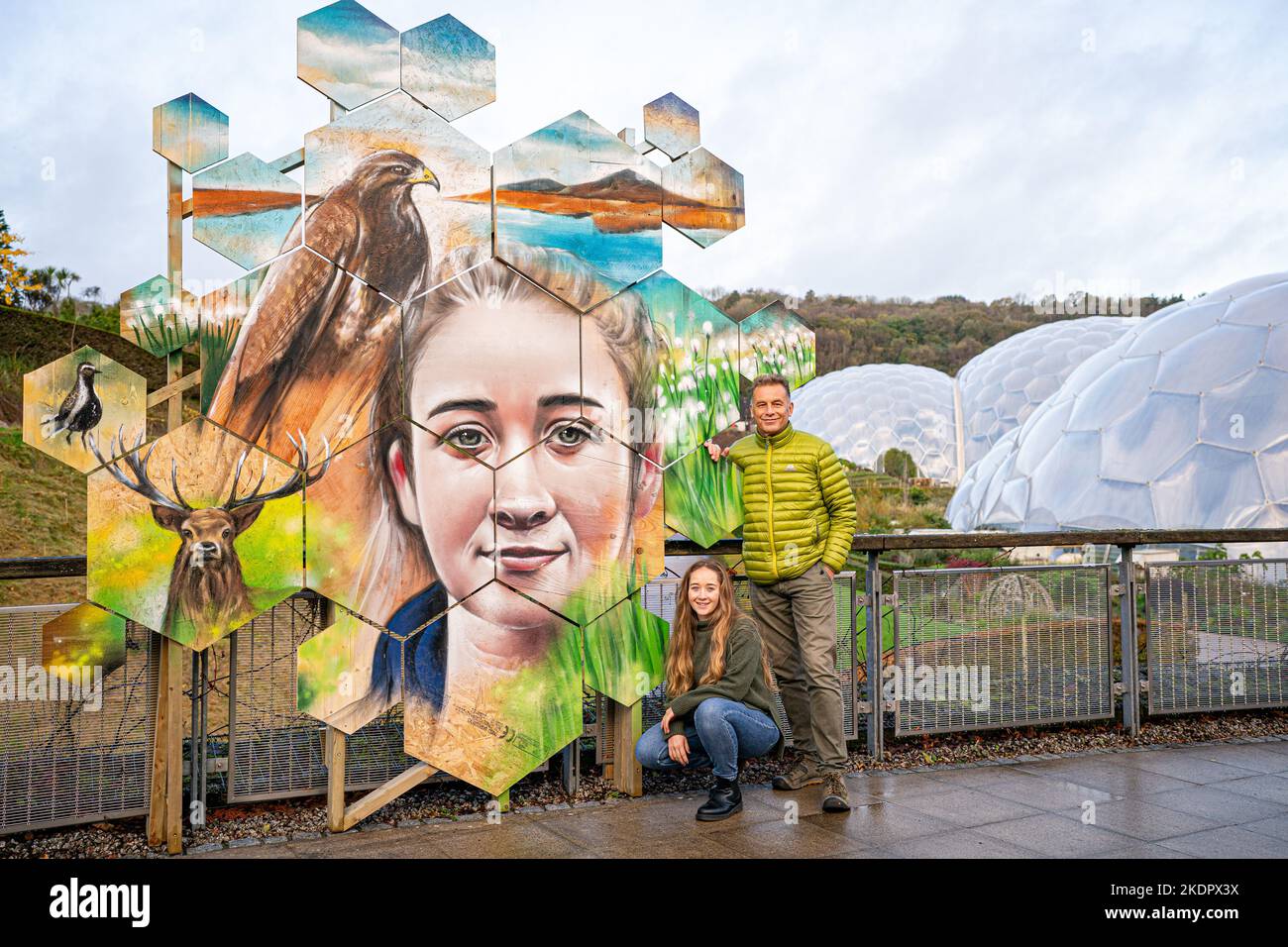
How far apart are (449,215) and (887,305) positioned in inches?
3377

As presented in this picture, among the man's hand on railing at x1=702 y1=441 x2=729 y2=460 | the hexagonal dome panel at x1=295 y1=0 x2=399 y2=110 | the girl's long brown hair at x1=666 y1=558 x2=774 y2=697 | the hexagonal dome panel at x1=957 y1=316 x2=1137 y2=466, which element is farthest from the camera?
the hexagonal dome panel at x1=957 y1=316 x2=1137 y2=466

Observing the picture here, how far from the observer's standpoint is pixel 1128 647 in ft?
21.4

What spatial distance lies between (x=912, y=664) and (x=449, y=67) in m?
3.87

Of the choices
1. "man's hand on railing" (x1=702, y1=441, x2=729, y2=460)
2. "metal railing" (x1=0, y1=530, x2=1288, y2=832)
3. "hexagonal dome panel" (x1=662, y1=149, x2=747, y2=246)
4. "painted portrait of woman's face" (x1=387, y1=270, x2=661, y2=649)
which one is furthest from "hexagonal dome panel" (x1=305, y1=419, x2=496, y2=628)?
"hexagonal dome panel" (x1=662, y1=149, x2=747, y2=246)

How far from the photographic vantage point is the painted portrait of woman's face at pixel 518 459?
4.68 metres

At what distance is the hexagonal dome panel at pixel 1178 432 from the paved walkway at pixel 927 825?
772 centimetres

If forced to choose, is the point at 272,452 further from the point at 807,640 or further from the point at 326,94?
the point at 807,640

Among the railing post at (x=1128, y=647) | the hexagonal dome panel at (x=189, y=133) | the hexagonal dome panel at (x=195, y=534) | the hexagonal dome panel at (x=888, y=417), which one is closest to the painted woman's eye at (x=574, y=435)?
the hexagonal dome panel at (x=195, y=534)

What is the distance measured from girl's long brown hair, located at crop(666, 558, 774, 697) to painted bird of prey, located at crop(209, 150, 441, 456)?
169 cm

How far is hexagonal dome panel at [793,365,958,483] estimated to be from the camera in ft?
140

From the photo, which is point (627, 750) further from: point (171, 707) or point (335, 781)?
point (171, 707)

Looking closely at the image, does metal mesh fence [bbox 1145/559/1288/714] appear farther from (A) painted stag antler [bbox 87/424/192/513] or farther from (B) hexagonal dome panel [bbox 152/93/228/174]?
(B) hexagonal dome panel [bbox 152/93/228/174]

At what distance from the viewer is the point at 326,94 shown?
4.48 metres
